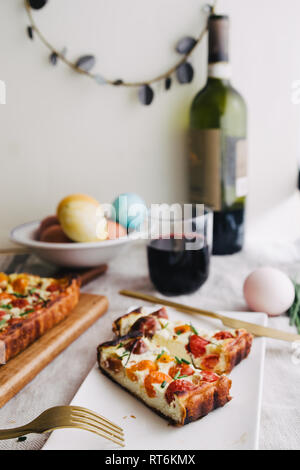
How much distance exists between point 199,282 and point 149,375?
1.41 feet

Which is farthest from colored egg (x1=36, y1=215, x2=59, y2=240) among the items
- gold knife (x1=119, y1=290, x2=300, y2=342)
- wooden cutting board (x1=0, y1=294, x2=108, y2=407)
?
gold knife (x1=119, y1=290, x2=300, y2=342)

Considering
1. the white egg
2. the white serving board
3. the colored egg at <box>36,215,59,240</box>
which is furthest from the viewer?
the colored egg at <box>36,215,59,240</box>

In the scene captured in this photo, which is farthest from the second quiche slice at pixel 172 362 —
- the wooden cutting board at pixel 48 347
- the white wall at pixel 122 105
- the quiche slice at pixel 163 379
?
the white wall at pixel 122 105

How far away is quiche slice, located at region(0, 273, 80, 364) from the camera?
70 centimetres

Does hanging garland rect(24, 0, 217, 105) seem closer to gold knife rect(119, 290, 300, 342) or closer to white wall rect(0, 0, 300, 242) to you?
white wall rect(0, 0, 300, 242)

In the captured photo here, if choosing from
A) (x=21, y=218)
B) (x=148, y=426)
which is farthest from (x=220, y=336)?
(x=21, y=218)

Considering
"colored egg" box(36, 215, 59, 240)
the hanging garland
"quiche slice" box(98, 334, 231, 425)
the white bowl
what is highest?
the hanging garland

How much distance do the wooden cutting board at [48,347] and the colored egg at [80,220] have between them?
163 mm

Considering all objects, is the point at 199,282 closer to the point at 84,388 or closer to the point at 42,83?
the point at 84,388

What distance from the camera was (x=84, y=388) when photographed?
0.59 metres

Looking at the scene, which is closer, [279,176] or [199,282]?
[199,282]

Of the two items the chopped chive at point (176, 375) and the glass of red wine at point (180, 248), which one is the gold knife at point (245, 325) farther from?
the chopped chive at point (176, 375)

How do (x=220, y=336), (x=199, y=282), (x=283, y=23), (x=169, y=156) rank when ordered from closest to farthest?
1. (x=220, y=336)
2. (x=199, y=282)
3. (x=283, y=23)
4. (x=169, y=156)

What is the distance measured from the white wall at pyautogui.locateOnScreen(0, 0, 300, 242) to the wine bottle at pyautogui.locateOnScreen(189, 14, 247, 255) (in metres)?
0.16
